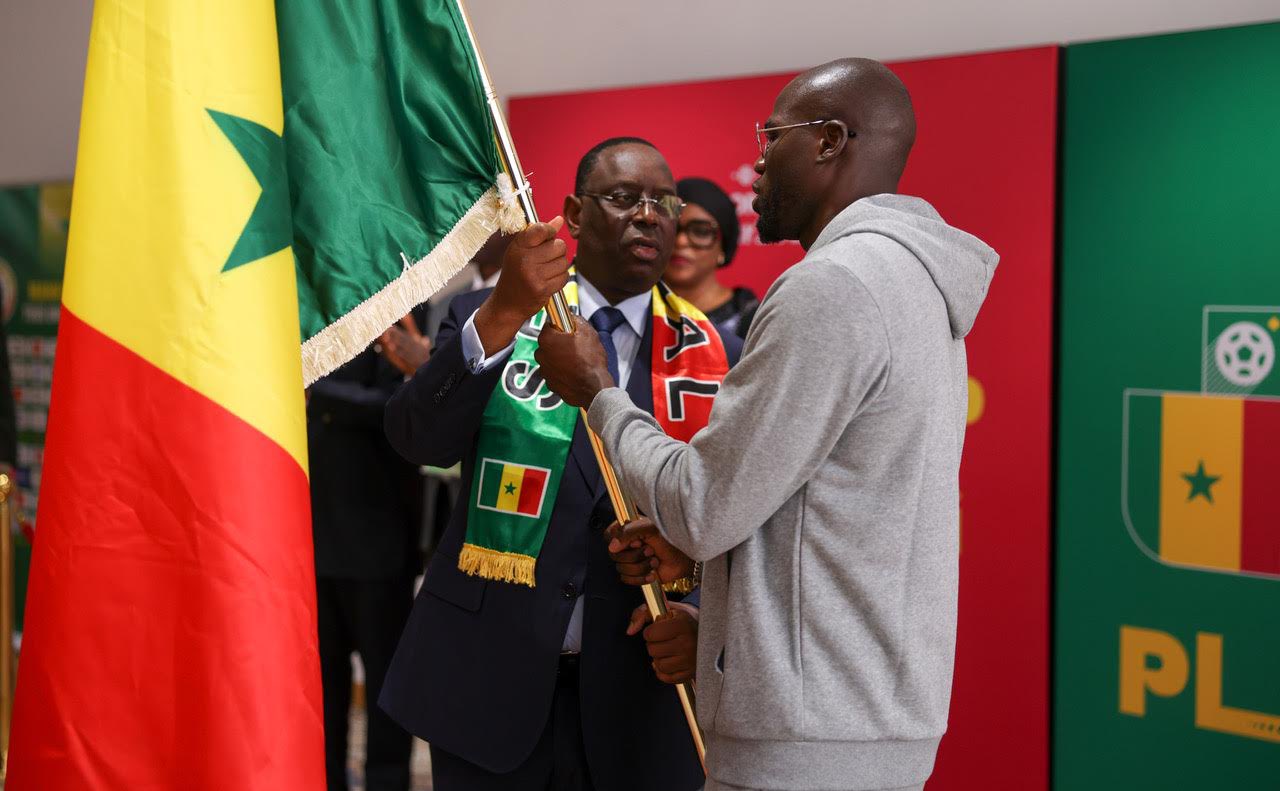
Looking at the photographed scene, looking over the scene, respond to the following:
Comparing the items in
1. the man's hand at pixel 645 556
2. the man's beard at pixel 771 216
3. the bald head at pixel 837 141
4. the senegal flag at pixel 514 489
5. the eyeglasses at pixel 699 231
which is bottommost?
the man's hand at pixel 645 556

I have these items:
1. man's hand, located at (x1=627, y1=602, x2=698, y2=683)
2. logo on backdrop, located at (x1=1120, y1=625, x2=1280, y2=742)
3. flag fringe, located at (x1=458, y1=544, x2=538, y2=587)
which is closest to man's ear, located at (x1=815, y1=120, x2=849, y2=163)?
man's hand, located at (x1=627, y1=602, x2=698, y2=683)

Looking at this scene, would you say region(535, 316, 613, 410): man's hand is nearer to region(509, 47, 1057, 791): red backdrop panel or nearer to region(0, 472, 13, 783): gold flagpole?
region(509, 47, 1057, 791): red backdrop panel

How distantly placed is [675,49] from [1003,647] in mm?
2407

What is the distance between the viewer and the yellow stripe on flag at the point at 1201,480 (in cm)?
272

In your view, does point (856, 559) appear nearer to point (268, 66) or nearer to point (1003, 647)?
point (268, 66)

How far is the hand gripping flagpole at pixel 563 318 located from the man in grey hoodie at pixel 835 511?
1.00 feet

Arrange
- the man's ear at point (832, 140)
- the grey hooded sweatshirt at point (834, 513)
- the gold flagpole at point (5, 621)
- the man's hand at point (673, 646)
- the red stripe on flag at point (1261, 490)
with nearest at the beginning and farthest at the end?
the grey hooded sweatshirt at point (834, 513) → the man's ear at point (832, 140) → the man's hand at point (673, 646) → the red stripe on flag at point (1261, 490) → the gold flagpole at point (5, 621)

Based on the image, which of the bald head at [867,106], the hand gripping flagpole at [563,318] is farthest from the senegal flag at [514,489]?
the bald head at [867,106]

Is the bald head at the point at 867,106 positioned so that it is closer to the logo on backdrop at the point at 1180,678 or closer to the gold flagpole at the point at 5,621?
the logo on backdrop at the point at 1180,678

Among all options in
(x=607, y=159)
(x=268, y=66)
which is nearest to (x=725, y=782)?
(x=268, y=66)

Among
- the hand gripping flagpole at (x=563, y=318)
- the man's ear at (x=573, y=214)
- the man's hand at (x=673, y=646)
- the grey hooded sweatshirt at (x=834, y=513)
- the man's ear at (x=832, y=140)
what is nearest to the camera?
the grey hooded sweatshirt at (x=834, y=513)

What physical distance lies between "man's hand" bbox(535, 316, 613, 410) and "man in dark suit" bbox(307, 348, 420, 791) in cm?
184

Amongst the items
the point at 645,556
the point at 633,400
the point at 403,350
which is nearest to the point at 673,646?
the point at 645,556

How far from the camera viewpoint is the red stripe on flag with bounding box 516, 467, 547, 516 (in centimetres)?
195
